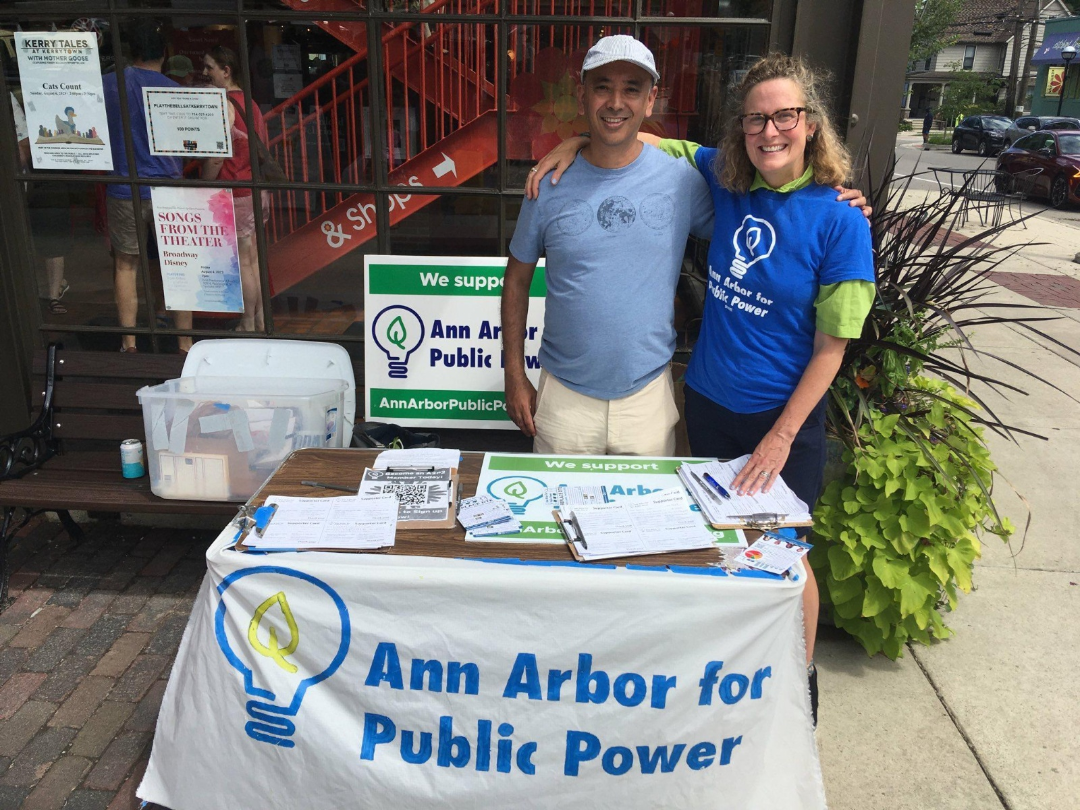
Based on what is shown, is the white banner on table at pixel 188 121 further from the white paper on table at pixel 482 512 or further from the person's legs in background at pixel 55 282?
the white paper on table at pixel 482 512

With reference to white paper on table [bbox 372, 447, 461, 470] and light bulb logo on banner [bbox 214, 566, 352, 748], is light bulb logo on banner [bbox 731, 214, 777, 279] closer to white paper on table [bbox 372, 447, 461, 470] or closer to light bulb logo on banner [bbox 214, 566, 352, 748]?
white paper on table [bbox 372, 447, 461, 470]

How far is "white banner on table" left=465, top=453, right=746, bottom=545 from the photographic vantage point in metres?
2.20

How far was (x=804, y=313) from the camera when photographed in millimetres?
2254

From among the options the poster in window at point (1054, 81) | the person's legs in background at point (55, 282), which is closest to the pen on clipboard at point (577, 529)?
the person's legs in background at point (55, 282)

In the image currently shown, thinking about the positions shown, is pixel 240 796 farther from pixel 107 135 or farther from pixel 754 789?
pixel 107 135

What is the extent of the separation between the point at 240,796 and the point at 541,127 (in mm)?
2812

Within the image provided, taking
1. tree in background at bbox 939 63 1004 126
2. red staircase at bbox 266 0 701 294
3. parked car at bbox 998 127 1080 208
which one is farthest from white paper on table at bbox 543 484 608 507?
tree in background at bbox 939 63 1004 126

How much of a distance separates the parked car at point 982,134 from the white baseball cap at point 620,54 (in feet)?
97.9

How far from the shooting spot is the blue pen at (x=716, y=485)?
90.0 inches

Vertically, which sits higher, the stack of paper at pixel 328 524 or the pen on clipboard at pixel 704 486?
the pen on clipboard at pixel 704 486

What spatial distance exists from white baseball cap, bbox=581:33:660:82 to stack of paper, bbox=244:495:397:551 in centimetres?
134

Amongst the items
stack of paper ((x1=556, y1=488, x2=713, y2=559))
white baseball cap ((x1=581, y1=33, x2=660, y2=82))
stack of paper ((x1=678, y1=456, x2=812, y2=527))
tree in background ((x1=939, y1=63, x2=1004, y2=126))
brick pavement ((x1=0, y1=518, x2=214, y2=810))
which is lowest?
A: brick pavement ((x1=0, y1=518, x2=214, y2=810))

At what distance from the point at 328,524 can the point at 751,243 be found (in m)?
1.33

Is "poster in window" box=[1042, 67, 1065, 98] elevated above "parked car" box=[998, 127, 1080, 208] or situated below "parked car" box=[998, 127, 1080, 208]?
above
